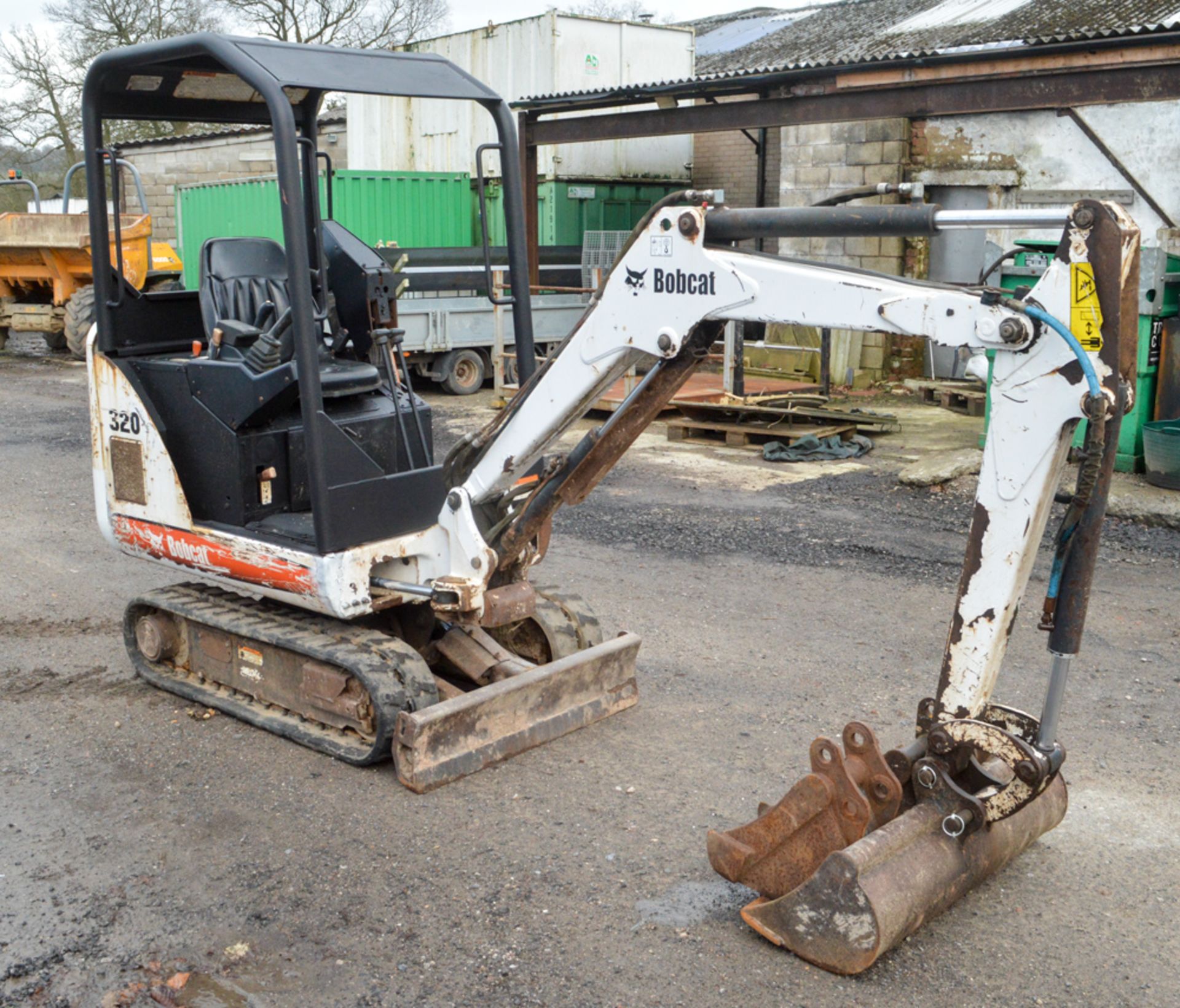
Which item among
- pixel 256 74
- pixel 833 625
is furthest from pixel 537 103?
pixel 256 74

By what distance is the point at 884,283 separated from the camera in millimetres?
3656

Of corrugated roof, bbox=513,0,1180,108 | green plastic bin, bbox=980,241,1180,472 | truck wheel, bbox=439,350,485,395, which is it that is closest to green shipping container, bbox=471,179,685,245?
corrugated roof, bbox=513,0,1180,108

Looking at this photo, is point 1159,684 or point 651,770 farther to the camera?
point 1159,684

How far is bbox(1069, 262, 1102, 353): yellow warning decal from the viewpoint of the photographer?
3268 millimetres

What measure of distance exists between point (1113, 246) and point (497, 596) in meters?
2.67

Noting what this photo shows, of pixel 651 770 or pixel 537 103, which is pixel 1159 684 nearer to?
pixel 651 770

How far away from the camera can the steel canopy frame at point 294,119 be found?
451 centimetres

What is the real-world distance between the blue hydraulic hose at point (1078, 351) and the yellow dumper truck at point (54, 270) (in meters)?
14.5

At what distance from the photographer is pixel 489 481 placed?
15.9ft

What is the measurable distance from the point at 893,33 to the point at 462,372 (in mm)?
7813

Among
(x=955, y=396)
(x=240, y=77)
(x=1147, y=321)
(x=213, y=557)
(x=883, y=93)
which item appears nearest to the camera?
(x=240, y=77)

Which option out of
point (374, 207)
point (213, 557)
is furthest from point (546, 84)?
point (213, 557)

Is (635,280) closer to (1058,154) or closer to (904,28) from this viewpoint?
(1058,154)

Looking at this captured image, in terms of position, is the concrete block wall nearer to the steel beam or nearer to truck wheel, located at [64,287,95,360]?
the steel beam
